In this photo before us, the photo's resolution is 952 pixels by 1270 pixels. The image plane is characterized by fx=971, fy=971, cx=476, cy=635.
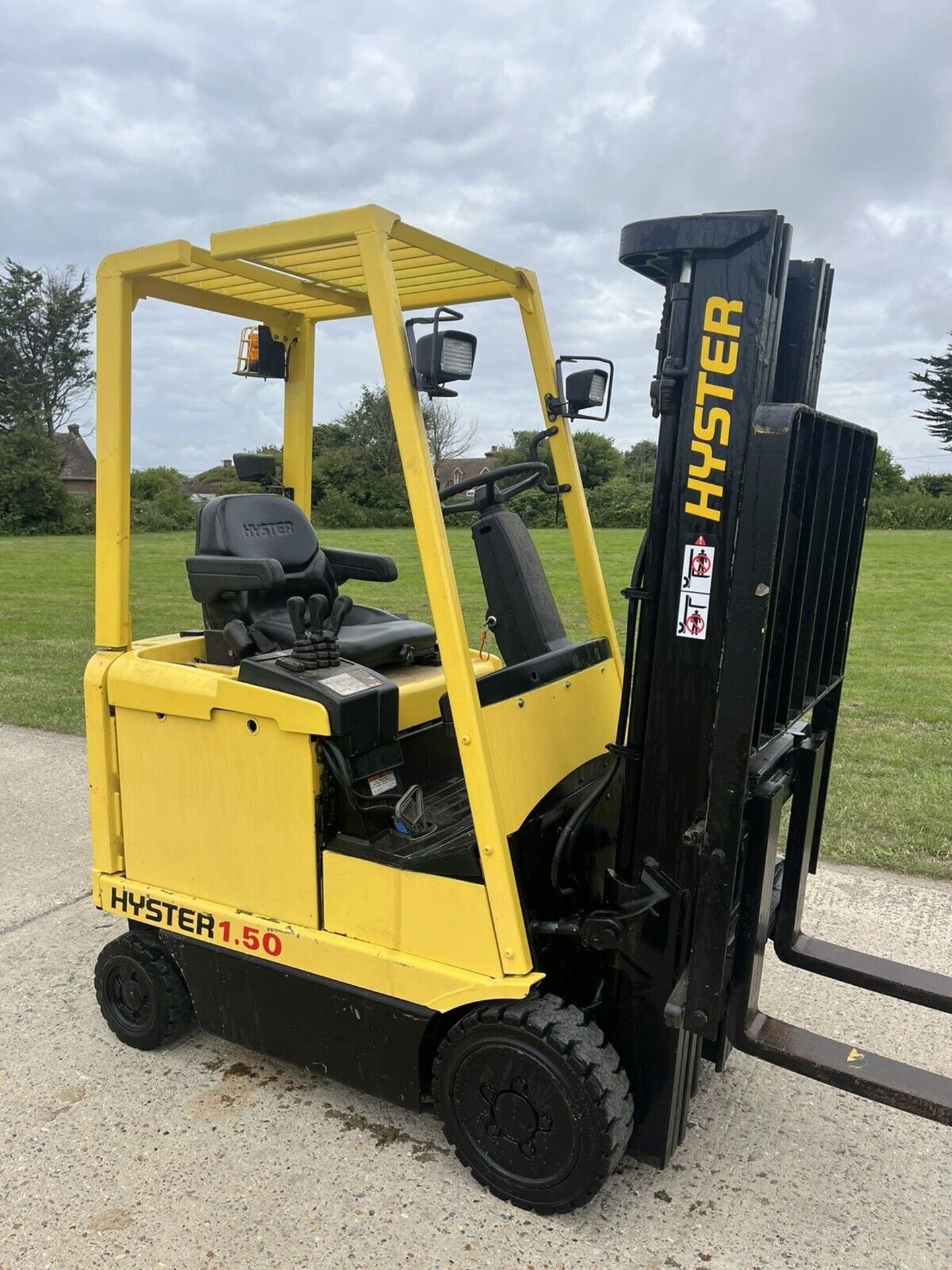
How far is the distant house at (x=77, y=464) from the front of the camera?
48969mm

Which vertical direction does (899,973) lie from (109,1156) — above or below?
above

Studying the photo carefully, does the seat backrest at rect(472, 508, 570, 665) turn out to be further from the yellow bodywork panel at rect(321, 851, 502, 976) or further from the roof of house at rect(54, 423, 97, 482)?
the roof of house at rect(54, 423, 97, 482)

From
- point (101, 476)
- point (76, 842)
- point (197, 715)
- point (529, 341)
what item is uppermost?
point (529, 341)

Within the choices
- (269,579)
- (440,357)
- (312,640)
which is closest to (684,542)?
(440,357)

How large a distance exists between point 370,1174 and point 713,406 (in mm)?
2371

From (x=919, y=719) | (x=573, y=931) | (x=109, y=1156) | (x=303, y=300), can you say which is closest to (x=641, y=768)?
(x=573, y=931)

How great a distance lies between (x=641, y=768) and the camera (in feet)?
8.83

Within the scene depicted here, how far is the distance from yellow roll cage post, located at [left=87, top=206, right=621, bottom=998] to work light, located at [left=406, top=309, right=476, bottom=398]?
4 cm

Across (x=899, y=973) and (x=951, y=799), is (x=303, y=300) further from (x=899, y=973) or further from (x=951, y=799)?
(x=951, y=799)

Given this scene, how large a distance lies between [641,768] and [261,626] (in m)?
1.59

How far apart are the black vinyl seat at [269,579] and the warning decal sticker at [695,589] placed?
1.40 meters

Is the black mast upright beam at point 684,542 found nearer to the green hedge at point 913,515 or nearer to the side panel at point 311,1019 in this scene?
the side panel at point 311,1019

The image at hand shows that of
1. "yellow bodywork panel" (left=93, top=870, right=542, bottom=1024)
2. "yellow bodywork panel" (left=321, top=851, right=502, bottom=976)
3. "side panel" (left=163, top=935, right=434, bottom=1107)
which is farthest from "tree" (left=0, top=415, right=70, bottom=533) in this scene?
"yellow bodywork panel" (left=321, top=851, right=502, bottom=976)

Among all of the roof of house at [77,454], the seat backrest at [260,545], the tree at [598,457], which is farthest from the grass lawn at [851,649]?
the roof of house at [77,454]
